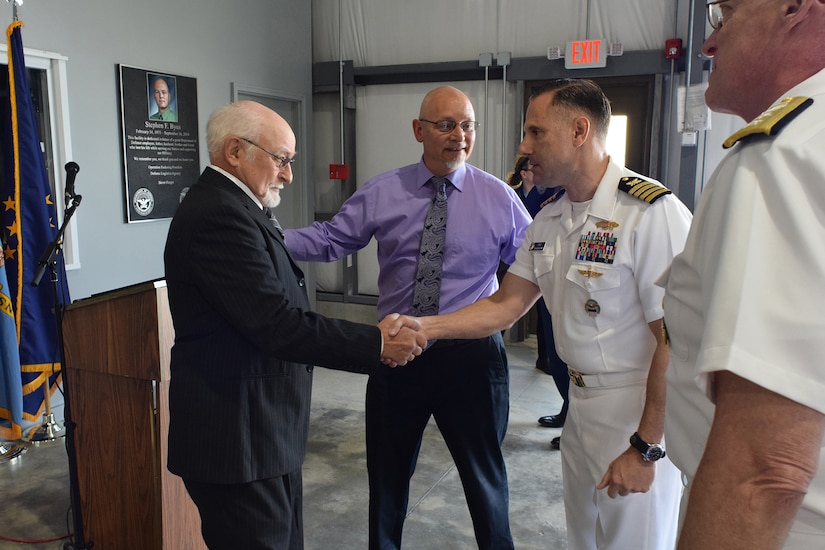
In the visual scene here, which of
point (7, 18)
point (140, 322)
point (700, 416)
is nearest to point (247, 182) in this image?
point (140, 322)

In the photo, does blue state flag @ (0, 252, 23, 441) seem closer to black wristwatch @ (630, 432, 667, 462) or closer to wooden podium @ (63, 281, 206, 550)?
wooden podium @ (63, 281, 206, 550)

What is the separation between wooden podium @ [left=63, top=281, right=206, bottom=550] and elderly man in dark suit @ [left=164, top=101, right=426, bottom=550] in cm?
46

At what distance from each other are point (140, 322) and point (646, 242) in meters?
1.57

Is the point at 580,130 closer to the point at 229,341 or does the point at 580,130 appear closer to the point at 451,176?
the point at 451,176

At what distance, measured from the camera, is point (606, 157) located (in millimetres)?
1766

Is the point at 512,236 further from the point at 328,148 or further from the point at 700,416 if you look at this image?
the point at 328,148

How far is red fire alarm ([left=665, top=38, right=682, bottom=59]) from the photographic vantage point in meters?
5.10

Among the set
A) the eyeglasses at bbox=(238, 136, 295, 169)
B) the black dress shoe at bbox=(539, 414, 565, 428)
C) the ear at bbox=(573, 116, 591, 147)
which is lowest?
the black dress shoe at bbox=(539, 414, 565, 428)

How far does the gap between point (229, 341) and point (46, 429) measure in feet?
9.43

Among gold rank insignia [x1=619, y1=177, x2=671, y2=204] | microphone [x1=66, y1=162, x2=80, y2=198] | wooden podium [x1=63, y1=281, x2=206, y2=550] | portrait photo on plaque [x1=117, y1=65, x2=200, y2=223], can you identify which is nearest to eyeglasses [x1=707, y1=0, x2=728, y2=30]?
gold rank insignia [x1=619, y1=177, x2=671, y2=204]

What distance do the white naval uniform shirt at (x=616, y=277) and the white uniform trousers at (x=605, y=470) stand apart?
80 mm

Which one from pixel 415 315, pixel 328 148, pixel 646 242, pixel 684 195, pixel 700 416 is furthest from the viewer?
pixel 328 148

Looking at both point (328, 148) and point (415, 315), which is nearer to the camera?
point (415, 315)

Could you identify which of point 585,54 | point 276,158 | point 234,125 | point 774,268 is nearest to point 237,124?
point 234,125
